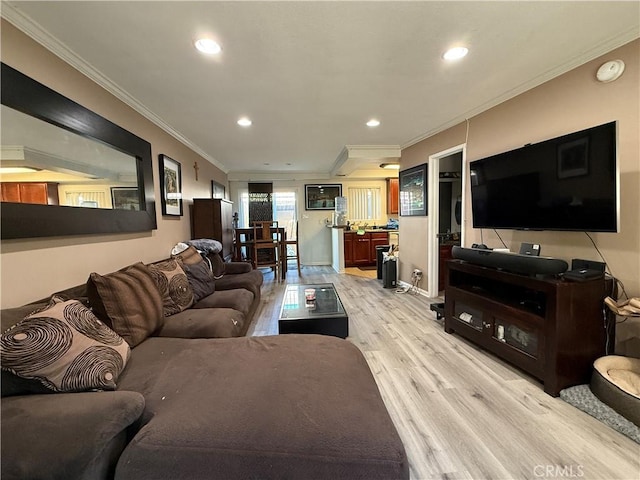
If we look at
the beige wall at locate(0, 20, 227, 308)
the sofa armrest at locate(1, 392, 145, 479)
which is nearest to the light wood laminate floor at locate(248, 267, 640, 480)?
the sofa armrest at locate(1, 392, 145, 479)

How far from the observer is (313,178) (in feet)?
21.6

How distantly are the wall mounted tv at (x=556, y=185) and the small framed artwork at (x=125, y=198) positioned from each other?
319cm

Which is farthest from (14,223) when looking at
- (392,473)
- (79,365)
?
(392,473)

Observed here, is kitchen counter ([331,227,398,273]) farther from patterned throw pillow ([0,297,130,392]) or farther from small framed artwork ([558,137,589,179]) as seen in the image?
patterned throw pillow ([0,297,130,392])

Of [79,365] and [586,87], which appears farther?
[586,87]

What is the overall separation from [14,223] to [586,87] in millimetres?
3674

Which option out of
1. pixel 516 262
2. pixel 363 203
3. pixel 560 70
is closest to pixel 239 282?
pixel 516 262

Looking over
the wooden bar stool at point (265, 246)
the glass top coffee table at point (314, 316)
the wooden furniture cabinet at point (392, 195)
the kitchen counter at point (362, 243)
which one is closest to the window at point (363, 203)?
the wooden furniture cabinet at point (392, 195)

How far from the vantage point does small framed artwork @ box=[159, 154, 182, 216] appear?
A: 299 cm

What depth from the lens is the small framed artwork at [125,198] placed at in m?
2.20

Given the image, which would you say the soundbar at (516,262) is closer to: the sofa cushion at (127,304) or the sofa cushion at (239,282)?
the sofa cushion at (239,282)

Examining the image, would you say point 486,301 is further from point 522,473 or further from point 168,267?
point 168,267

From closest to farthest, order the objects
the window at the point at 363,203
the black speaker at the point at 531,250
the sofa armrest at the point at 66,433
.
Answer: the sofa armrest at the point at 66,433, the black speaker at the point at 531,250, the window at the point at 363,203

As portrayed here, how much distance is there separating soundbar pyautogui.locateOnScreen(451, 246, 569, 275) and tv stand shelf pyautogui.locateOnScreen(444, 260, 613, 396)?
0.17 ft
